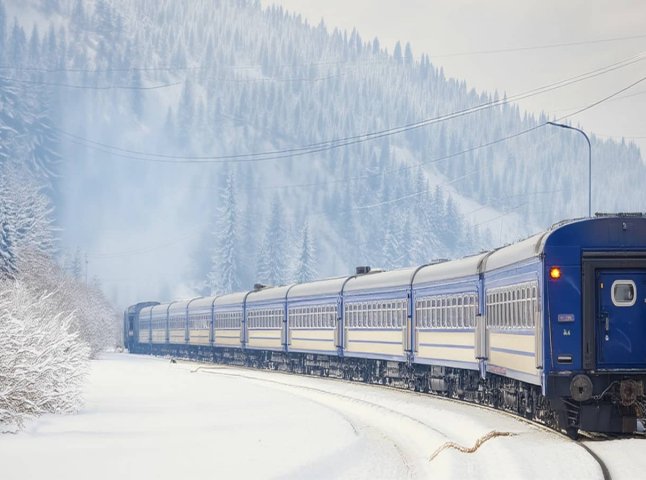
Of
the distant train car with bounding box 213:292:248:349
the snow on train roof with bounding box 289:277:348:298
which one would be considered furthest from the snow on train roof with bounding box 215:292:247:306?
the snow on train roof with bounding box 289:277:348:298

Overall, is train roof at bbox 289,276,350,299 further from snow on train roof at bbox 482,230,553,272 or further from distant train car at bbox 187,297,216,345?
distant train car at bbox 187,297,216,345

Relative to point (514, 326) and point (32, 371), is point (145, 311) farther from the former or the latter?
point (514, 326)

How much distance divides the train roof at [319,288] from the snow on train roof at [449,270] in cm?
1005

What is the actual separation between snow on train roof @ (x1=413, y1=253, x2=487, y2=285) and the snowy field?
3.37 metres

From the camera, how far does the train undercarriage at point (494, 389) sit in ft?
68.1

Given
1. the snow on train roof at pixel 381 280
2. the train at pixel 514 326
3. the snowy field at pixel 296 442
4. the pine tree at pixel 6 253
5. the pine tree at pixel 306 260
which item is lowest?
the snowy field at pixel 296 442

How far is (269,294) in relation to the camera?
57.2 meters

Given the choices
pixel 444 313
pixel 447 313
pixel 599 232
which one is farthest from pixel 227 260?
pixel 599 232

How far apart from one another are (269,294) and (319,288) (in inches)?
340

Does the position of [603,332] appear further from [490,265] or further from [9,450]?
[9,450]

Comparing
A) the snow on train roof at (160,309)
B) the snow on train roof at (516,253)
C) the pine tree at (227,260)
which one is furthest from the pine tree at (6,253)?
the pine tree at (227,260)

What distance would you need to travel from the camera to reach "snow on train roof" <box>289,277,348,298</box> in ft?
153

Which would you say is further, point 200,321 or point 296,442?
point 200,321

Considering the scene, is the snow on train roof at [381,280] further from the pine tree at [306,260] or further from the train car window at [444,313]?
the pine tree at [306,260]
